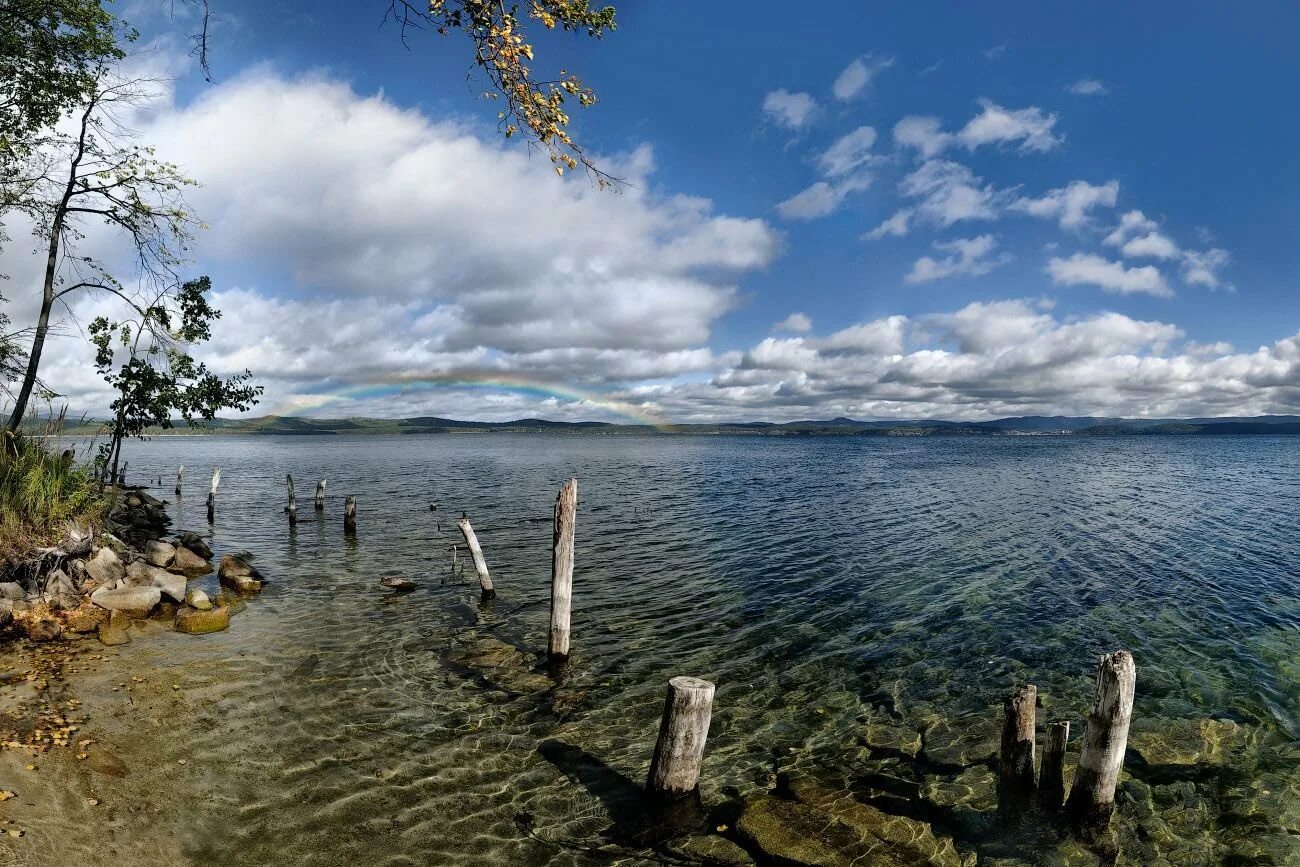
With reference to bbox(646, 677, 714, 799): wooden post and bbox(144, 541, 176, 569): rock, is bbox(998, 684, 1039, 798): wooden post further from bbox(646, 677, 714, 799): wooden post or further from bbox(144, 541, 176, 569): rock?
bbox(144, 541, 176, 569): rock

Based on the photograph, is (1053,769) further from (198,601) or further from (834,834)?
(198,601)

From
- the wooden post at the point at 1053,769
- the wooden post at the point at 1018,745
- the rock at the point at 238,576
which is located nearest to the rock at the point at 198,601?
the rock at the point at 238,576

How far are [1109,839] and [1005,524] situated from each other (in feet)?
107

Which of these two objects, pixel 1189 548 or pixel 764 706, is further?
pixel 1189 548

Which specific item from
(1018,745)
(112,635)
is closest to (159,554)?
(112,635)

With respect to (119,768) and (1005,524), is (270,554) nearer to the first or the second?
(119,768)

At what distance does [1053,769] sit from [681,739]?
18.4 ft

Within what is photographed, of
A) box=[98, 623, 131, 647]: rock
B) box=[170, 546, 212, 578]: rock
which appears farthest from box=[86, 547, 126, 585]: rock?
box=[170, 546, 212, 578]: rock

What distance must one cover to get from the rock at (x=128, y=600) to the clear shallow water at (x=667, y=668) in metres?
1.81

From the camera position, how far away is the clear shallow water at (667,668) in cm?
856

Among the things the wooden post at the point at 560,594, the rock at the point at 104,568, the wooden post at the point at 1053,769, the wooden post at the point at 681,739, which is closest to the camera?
the wooden post at the point at 681,739

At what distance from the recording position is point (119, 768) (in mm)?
8656

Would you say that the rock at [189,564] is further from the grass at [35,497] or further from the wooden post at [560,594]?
the wooden post at [560,594]

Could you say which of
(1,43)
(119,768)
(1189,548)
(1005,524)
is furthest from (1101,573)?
(1,43)
